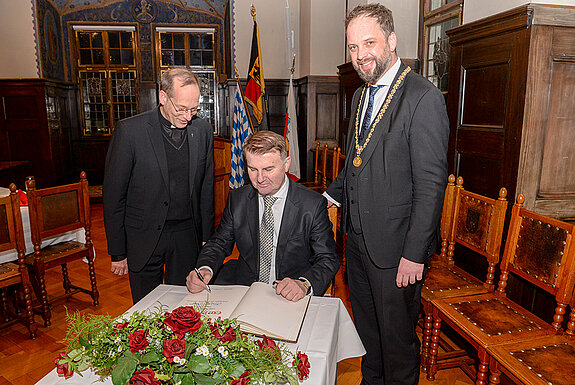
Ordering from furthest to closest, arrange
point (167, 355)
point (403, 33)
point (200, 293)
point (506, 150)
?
point (403, 33) < point (506, 150) < point (200, 293) < point (167, 355)

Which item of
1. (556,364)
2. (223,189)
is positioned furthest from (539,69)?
(223,189)

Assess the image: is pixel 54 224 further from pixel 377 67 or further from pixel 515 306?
pixel 515 306

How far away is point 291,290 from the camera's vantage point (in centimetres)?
155

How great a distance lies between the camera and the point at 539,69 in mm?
2430

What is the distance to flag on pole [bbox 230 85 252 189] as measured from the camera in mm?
5332

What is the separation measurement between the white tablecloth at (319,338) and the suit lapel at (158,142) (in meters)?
0.66

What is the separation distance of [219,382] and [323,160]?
428cm

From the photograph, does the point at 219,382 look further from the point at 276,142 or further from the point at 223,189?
the point at 223,189

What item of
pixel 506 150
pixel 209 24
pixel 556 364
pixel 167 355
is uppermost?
pixel 209 24

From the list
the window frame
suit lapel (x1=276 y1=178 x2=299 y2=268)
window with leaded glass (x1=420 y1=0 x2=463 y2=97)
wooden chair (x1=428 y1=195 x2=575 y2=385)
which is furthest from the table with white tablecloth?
the window frame

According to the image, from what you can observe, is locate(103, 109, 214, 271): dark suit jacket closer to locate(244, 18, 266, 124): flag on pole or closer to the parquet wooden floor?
the parquet wooden floor

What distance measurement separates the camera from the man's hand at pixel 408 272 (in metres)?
1.78

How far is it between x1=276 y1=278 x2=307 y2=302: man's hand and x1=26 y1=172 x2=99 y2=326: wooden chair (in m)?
2.37

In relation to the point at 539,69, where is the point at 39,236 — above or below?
below
